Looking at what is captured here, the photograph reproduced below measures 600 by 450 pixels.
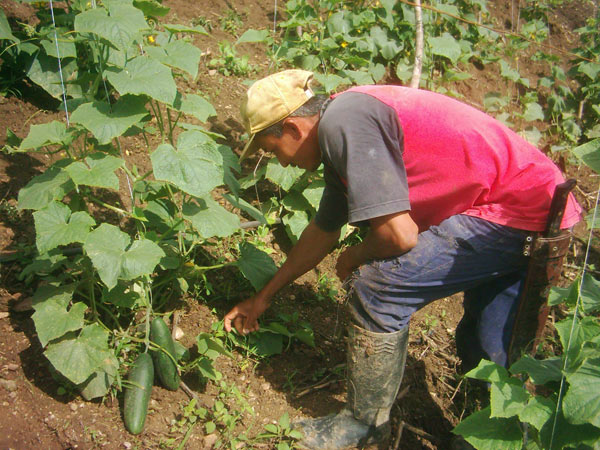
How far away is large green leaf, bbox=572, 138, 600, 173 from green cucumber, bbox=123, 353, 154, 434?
198 cm

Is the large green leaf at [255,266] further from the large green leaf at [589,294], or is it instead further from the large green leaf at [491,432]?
the large green leaf at [589,294]

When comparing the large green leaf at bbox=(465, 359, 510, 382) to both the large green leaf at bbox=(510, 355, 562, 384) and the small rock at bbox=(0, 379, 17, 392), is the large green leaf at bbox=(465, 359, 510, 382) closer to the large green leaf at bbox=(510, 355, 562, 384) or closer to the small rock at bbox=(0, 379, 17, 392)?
the large green leaf at bbox=(510, 355, 562, 384)

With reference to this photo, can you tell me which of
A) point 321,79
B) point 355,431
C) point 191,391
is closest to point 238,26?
point 321,79

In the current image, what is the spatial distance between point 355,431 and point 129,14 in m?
2.04

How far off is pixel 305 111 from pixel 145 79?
2.31ft

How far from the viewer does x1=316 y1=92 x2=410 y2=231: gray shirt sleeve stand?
86.3 inches

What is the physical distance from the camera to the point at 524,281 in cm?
265

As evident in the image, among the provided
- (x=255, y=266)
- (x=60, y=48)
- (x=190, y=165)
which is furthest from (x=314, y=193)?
(x=60, y=48)

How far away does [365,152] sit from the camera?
2.21m

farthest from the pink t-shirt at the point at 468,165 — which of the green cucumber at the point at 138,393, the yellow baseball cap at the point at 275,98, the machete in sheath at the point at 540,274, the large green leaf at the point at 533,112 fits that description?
the large green leaf at the point at 533,112

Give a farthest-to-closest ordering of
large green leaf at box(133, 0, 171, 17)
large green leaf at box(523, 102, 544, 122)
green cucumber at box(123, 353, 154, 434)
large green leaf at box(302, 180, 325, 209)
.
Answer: large green leaf at box(523, 102, 544, 122)
large green leaf at box(302, 180, 325, 209)
large green leaf at box(133, 0, 171, 17)
green cucumber at box(123, 353, 154, 434)

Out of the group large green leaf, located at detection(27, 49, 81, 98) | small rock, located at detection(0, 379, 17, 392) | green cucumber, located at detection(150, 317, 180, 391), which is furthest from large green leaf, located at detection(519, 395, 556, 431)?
large green leaf, located at detection(27, 49, 81, 98)

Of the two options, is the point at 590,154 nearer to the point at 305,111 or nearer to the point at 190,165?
the point at 305,111

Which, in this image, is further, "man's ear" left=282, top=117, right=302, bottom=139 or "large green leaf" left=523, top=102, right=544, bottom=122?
"large green leaf" left=523, top=102, right=544, bottom=122
